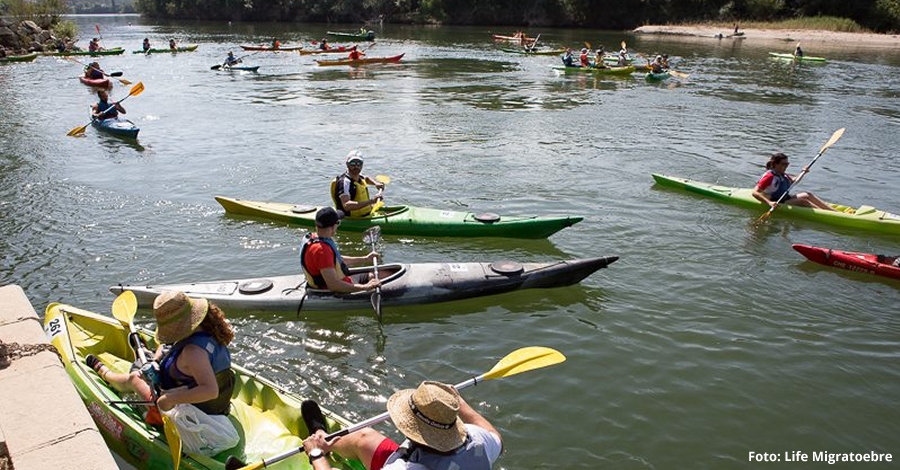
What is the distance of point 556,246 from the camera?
32.2 feet

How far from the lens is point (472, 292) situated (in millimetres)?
7879

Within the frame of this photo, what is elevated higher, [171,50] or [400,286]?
[171,50]

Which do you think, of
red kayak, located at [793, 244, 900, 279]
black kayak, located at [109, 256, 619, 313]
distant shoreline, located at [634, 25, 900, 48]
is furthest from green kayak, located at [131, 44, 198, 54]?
red kayak, located at [793, 244, 900, 279]

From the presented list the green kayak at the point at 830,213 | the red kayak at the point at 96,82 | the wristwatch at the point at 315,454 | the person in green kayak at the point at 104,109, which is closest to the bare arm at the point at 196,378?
the wristwatch at the point at 315,454


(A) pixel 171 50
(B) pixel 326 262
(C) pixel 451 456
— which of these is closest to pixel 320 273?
(B) pixel 326 262

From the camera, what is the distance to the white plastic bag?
432 centimetres

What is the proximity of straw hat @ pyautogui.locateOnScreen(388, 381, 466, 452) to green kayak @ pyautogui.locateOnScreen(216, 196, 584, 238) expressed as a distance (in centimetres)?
620

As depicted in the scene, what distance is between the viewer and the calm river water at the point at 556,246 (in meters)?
6.10

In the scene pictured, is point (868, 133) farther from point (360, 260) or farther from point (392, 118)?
point (360, 260)

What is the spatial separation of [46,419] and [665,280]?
7.27 metres

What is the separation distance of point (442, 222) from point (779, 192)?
5.92 m

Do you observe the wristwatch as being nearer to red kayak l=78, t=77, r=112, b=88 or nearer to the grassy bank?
red kayak l=78, t=77, r=112, b=88

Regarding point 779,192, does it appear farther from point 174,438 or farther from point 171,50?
point 171,50

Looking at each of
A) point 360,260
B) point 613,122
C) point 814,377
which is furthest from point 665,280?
point 613,122
